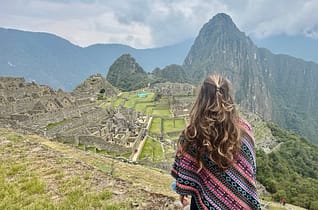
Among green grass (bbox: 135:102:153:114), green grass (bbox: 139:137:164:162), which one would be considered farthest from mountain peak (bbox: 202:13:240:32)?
green grass (bbox: 139:137:164:162)

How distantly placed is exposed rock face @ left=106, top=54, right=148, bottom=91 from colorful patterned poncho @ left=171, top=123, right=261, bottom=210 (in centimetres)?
8040

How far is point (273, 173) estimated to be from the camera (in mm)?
35219

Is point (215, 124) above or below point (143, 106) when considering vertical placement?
above

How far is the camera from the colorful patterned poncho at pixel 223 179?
8.57ft

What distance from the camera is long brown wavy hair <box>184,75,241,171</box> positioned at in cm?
249

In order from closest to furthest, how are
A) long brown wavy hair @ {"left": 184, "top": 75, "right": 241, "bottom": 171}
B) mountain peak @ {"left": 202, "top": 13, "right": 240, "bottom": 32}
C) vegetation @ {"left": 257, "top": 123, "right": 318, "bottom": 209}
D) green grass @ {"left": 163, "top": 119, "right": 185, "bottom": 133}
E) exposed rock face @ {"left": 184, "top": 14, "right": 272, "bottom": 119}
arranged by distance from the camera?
long brown wavy hair @ {"left": 184, "top": 75, "right": 241, "bottom": 171} → vegetation @ {"left": 257, "top": 123, "right": 318, "bottom": 209} → green grass @ {"left": 163, "top": 119, "right": 185, "bottom": 133} → exposed rock face @ {"left": 184, "top": 14, "right": 272, "bottom": 119} → mountain peak @ {"left": 202, "top": 13, "right": 240, "bottom": 32}

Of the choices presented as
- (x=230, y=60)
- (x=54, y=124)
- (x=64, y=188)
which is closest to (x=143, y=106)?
(x=54, y=124)

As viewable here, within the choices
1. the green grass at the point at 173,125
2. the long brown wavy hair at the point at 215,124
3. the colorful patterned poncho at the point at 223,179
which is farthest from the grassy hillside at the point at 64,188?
the green grass at the point at 173,125

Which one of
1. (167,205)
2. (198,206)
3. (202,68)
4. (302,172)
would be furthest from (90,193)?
(202,68)

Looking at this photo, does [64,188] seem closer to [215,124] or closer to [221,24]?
[215,124]

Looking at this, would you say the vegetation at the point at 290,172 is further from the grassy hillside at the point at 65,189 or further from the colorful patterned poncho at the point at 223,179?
the colorful patterned poncho at the point at 223,179

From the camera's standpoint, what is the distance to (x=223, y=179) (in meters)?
2.61

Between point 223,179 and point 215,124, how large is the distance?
472mm

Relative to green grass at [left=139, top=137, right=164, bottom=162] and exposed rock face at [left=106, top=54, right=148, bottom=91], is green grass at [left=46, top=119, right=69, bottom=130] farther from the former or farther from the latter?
exposed rock face at [left=106, top=54, right=148, bottom=91]
